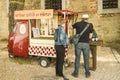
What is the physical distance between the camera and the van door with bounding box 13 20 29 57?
12984mm

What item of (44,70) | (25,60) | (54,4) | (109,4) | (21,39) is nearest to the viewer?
(44,70)

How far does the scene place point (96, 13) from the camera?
18922mm

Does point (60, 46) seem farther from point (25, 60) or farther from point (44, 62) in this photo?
point (25, 60)

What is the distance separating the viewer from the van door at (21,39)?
42.6ft

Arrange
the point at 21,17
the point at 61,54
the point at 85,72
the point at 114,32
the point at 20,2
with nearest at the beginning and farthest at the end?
the point at 61,54 < the point at 85,72 < the point at 21,17 < the point at 20,2 < the point at 114,32

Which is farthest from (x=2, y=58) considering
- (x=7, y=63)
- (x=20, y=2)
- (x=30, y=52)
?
(x=20, y=2)

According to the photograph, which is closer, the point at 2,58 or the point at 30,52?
the point at 30,52

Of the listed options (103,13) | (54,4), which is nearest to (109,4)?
(103,13)

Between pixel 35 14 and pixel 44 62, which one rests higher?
pixel 35 14

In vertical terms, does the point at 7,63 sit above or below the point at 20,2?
below

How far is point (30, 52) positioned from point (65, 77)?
2797mm

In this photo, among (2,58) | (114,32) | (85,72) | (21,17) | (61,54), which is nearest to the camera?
(61,54)

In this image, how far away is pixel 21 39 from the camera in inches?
516

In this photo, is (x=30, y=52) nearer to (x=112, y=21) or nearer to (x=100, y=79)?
(x=100, y=79)
